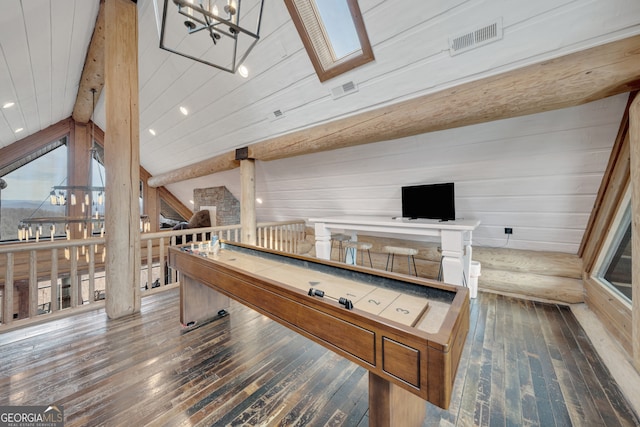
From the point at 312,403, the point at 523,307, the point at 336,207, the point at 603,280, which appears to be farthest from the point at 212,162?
the point at 603,280

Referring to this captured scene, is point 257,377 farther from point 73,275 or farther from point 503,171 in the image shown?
point 503,171

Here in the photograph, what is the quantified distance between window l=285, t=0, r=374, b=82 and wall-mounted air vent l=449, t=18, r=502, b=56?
2.23ft

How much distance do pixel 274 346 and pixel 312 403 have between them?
66cm

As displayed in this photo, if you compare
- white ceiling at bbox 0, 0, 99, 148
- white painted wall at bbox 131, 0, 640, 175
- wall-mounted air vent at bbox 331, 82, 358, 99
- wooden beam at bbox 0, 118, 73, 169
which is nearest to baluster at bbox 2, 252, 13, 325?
white ceiling at bbox 0, 0, 99, 148

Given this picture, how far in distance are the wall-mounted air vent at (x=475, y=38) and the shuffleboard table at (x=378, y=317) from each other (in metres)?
1.87

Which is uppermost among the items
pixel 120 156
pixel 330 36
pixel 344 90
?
pixel 330 36

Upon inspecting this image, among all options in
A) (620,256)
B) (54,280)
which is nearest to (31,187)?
(54,280)

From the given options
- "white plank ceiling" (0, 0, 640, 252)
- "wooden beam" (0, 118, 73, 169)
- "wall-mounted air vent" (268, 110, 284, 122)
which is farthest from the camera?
"wooden beam" (0, 118, 73, 169)

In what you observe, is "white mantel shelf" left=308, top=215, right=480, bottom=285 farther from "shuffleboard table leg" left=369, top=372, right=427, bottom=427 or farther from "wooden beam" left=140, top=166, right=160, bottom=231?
"wooden beam" left=140, top=166, right=160, bottom=231

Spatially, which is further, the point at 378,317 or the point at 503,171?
the point at 503,171

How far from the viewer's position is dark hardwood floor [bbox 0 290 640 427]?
1.42 meters

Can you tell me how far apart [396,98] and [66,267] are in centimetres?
722

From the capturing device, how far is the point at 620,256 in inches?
92.0

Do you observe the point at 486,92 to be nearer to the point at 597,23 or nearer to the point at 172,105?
the point at 597,23
